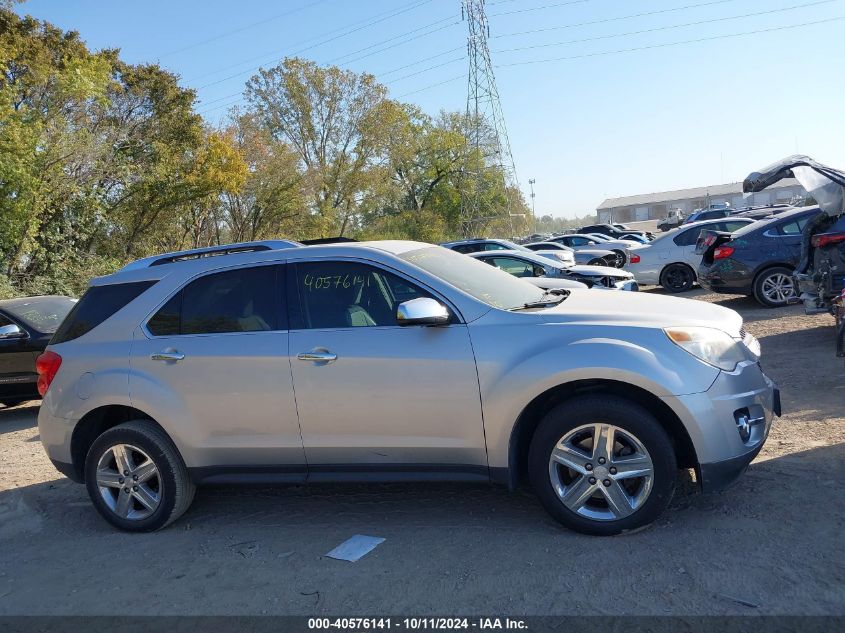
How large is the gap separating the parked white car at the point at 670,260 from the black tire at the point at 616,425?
12824 mm

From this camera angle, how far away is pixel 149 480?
16.4ft

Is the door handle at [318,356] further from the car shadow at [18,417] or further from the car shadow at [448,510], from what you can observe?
the car shadow at [18,417]

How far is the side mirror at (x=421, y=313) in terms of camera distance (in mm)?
4188

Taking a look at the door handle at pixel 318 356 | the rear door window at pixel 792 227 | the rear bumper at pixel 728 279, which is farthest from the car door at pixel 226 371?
the rear door window at pixel 792 227

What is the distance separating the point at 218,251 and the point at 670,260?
12.9m

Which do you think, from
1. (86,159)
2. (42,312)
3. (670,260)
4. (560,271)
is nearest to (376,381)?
(42,312)

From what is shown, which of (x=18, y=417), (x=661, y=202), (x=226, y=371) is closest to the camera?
(x=226, y=371)

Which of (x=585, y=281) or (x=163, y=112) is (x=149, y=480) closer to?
(x=585, y=281)

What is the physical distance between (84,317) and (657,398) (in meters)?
3.89

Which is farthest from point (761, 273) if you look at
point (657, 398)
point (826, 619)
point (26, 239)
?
point (26, 239)

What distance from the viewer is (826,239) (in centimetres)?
845

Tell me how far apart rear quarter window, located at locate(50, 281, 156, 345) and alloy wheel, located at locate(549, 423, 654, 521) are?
3.01 m

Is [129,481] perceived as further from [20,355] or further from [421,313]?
[20,355]

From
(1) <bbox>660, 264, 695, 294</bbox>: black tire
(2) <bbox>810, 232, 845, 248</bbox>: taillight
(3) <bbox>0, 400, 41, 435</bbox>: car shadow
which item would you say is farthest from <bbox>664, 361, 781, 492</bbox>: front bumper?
(1) <bbox>660, 264, 695, 294</bbox>: black tire
